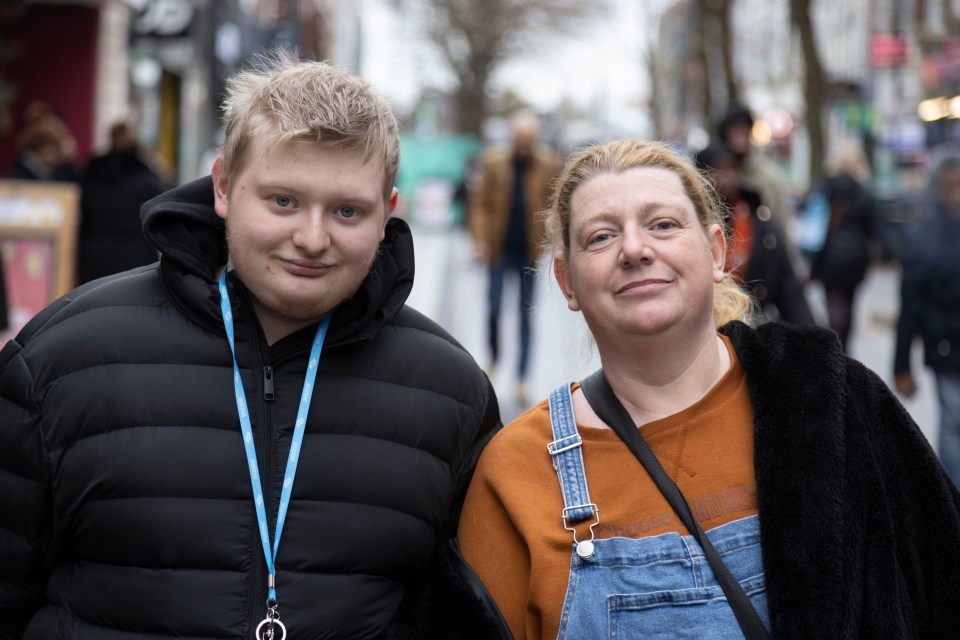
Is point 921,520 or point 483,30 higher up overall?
point 483,30

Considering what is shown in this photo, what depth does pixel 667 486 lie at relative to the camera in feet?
7.71

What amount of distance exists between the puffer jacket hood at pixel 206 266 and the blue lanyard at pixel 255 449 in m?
0.03

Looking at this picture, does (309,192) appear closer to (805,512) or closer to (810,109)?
(805,512)

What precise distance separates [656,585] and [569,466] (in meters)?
0.29

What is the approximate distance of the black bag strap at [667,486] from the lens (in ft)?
7.33

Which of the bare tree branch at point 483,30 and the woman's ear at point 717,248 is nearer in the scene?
the woman's ear at point 717,248

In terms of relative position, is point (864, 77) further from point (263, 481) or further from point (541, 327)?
point (263, 481)

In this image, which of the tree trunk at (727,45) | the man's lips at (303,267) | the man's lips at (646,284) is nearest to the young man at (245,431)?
the man's lips at (303,267)

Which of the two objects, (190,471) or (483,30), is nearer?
(190,471)

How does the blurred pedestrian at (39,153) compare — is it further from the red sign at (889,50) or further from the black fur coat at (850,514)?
the red sign at (889,50)

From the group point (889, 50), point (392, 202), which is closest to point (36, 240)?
point (392, 202)

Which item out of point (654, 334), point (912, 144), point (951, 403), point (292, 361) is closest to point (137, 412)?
point (292, 361)

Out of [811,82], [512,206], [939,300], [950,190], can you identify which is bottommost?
[939,300]

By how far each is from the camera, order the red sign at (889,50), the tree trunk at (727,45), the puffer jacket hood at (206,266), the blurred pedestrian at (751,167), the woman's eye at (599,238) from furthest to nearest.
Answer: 1. the red sign at (889,50)
2. the tree trunk at (727,45)
3. the blurred pedestrian at (751,167)
4. the woman's eye at (599,238)
5. the puffer jacket hood at (206,266)
